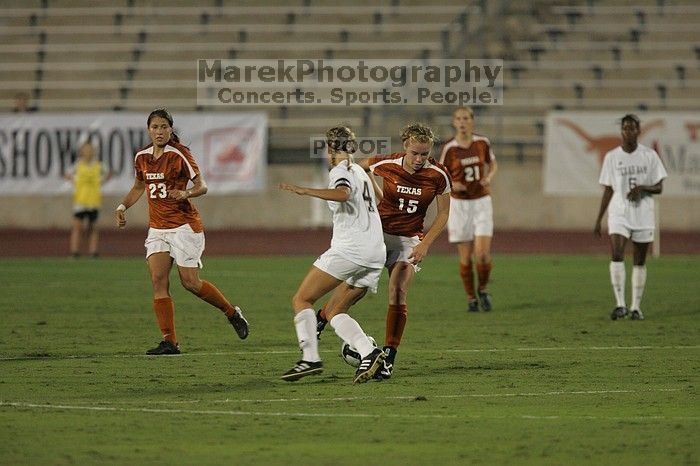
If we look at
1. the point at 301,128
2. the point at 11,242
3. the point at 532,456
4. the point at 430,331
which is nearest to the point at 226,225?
the point at 301,128

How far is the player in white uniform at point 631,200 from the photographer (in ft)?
47.5

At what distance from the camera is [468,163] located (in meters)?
15.6

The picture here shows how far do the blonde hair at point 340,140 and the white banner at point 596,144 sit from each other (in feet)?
58.0

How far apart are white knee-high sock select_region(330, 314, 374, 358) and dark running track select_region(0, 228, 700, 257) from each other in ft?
45.8

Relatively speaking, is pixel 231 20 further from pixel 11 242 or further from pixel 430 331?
pixel 430 331

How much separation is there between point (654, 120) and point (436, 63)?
5819 mm

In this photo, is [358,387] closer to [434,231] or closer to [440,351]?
[434,231]

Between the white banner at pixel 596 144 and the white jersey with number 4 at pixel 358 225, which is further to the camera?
the white banner at pixel 596 144

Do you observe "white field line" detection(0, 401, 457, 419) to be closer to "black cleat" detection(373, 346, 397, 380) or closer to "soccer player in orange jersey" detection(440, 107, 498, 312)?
"black cleat" detection(373, 346, 397, 380)

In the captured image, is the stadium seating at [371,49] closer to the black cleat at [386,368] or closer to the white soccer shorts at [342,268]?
the black cleat at [386,368]

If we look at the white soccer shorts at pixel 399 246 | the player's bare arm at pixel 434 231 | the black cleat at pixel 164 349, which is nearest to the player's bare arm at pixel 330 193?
the player's bare arm at pixel 434 231

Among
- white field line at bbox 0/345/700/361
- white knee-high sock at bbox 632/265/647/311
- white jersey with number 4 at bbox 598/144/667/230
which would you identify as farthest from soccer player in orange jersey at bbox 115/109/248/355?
white knee-high sock at bbox 632/265/647/311

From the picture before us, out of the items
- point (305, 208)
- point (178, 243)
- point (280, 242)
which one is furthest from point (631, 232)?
point (305, 208)

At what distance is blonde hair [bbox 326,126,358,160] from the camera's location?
371 inches
